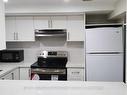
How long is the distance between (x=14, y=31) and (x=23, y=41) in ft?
1.08

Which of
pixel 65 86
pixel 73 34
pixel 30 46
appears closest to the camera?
pixel 65 86

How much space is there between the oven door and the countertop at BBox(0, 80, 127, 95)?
65.9 inches

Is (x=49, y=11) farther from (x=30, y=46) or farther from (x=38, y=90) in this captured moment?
(x=38, y=90)

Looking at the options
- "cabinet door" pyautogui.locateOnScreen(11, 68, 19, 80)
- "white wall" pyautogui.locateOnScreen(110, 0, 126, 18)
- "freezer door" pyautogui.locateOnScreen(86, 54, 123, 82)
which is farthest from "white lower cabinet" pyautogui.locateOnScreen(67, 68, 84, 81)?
"white wall" pyautogui.locateOnScreen(110, 0, 126, 18)

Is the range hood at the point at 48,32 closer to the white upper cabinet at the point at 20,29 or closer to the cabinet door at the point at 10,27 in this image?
the white upper cabinet at the point at 20,29

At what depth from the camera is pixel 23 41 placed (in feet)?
13.3

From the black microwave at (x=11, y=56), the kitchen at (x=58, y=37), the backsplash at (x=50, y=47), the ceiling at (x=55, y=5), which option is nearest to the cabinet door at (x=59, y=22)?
the kitchen at (x=58, y=37)

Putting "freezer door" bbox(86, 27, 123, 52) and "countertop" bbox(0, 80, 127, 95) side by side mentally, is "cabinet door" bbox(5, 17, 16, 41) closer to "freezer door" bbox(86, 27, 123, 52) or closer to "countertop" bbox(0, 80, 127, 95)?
"freezer door" bbox(86, 27, 123, 52)

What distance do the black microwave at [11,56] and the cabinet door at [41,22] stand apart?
78 cm

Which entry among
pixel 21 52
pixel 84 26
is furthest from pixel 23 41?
pixel 84 26

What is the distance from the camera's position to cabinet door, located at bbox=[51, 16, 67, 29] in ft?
12.5

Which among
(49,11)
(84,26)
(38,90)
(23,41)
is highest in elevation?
(49,11)

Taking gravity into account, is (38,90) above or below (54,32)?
below

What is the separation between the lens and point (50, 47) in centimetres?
426
